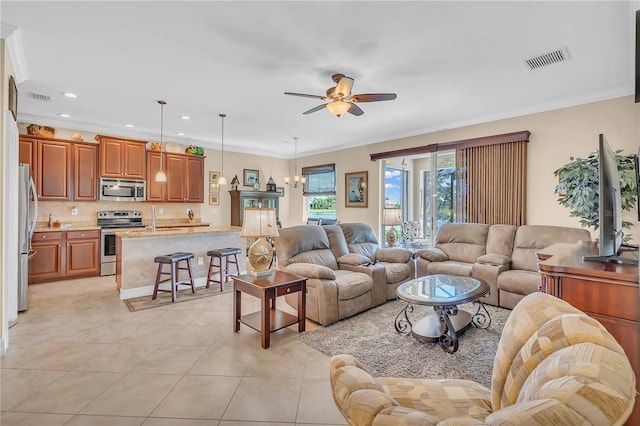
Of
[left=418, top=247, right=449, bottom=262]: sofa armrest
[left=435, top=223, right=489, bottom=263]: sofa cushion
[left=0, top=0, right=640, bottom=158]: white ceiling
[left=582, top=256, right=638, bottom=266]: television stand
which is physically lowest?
[left=418, top=247, right=449, bottom=262]: sofa armrest

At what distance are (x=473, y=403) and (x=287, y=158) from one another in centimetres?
791

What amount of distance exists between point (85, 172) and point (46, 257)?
1554 mm

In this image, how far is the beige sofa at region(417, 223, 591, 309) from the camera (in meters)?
3.73

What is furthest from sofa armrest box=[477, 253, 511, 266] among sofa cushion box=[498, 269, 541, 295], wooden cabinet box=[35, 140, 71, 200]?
wooden cabinet box=[35, 140, 71, 200]

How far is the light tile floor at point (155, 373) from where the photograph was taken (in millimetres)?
1886

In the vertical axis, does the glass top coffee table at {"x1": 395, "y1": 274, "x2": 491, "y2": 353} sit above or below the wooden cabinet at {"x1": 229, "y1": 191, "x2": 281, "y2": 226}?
below

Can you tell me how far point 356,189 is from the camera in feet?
22.9

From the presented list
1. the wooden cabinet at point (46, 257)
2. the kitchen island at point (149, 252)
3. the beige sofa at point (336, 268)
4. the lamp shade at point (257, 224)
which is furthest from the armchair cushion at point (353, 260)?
the wooden cabinet at point (46, 257)

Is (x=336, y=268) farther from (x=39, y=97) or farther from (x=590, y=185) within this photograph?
(x=39, y=97)

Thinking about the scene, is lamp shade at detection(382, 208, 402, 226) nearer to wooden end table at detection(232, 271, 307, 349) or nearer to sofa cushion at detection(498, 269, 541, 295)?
sofa cushion at detection(498, 269, 541, 295)

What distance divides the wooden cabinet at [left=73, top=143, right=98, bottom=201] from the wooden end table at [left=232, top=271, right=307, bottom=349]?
4.23 metres

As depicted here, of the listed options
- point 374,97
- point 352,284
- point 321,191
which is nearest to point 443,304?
point 352,284

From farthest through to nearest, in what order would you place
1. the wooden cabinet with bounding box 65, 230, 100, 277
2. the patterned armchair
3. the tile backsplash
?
the tile backsplash, the wooden cabinet with bounding box 65, 230, 100, 277, the patterned armchair

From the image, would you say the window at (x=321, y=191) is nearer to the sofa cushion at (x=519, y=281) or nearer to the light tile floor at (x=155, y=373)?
the sofa cushion at (x=519, y=281)
